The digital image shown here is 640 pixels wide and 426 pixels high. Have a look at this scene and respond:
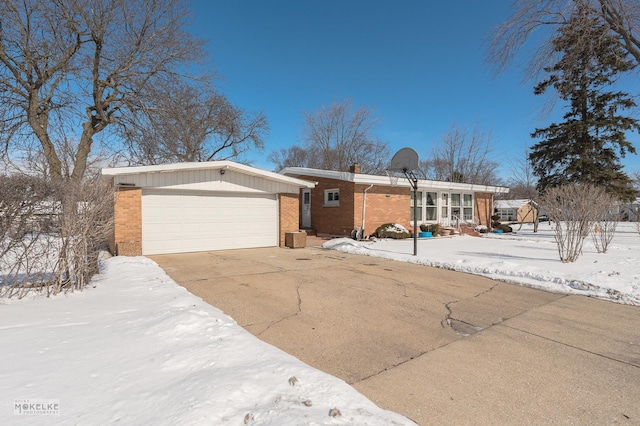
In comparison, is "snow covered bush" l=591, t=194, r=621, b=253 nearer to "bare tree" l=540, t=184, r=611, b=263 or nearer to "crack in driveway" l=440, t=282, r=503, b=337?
"bare tree" l=540, t=184, r=611, b=263

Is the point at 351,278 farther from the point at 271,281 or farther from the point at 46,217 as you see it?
the point at 46,217

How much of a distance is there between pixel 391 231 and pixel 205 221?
8287 millimetres

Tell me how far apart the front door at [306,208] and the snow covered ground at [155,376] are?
45.8 feet

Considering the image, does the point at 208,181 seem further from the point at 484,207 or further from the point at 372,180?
the point at 484,207

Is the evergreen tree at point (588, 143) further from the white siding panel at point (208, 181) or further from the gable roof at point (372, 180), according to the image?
the white siding panel at point (208, 181)

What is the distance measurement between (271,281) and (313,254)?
4216 mm

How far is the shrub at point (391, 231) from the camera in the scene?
15.4 metres

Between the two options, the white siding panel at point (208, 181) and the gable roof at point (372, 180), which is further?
the gable roof at point (372, 180)

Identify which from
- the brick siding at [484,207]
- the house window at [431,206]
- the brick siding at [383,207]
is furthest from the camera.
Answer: the brick siding at [484,207]

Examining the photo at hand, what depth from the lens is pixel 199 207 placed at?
11.3 meters

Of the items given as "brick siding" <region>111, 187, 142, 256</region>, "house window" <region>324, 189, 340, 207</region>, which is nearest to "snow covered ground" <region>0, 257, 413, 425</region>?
"brick siding" <region>111, 187, 142, 256</region>

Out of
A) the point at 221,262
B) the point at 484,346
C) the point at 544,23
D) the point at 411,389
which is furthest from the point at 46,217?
the point at 544,23

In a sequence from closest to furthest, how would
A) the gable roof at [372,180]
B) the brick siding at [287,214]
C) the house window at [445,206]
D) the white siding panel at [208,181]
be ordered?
the white siding panel at [208,181], the brick siding at [287,214], the gable roof at [372,180], the house window at [445,206]


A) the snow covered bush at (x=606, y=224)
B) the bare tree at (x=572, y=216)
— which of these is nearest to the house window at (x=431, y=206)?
the snow covered bush at (x=606, y=224)
